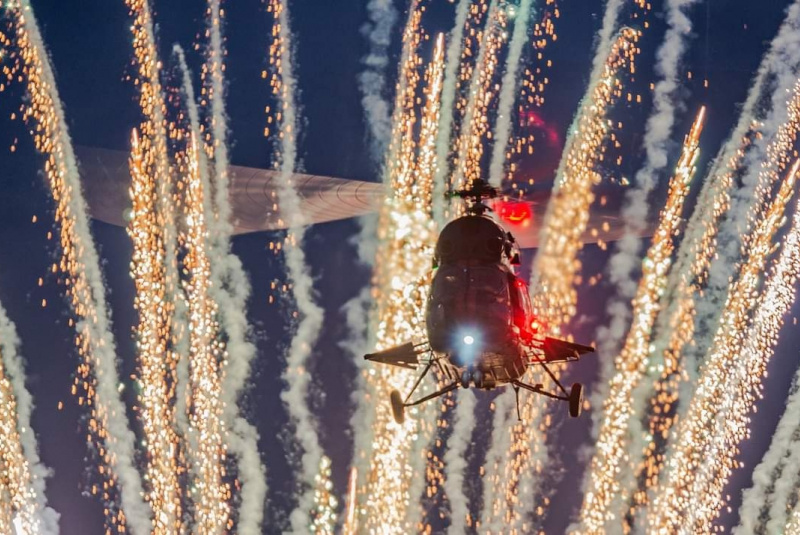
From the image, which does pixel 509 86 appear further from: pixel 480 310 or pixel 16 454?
pixel 16 454

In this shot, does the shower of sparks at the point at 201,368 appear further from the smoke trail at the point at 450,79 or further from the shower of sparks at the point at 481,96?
the shower of sparks at the point at 481,96

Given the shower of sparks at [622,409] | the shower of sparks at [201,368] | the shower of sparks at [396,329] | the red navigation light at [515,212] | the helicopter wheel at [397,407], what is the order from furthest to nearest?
the shower of sparks at [622,409]
the shower of sparks at [201,368]
the shower of sparks at [396,329]
the red navigation light at [515,212]
the helicopter wheel at [397,407]

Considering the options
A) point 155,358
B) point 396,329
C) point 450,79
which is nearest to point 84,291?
point 155,358

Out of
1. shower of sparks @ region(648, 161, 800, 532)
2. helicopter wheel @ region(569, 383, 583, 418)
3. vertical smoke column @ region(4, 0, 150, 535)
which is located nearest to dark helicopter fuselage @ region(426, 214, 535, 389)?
helicopter wheel @ region(569, 383, 583, 418)

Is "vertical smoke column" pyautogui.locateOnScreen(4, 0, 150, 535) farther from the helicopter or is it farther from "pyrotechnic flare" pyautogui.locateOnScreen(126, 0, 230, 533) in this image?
the helicopter

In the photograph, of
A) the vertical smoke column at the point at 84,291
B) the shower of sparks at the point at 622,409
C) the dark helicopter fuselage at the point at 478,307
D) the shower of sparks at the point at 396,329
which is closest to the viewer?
the dark helicopter fuselage at the point at 478,307

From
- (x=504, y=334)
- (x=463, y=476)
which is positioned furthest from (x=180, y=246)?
(x=504, y=334)

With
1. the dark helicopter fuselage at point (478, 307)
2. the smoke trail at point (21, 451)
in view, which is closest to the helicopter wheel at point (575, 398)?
the dark helicopter fuselage at point (478, 307)
